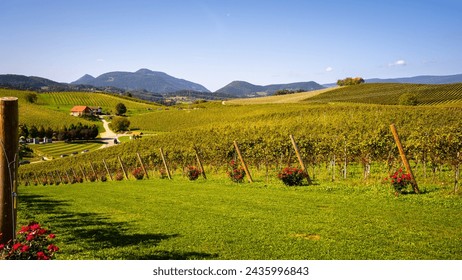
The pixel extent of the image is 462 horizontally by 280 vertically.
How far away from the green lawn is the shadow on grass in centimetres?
2

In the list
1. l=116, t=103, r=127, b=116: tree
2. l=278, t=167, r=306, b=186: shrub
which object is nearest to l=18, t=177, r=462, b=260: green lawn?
l=278, t=167, r=306, b=186: shrub

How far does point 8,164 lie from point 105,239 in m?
3.00

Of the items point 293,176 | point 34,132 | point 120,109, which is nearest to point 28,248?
point 293,176

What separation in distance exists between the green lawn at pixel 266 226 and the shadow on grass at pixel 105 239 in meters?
0.02

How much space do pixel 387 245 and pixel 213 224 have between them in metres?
3.86

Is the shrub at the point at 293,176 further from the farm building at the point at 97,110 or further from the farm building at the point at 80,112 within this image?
the farm building at the point at 97,110

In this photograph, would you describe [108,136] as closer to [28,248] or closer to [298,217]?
[298,217]

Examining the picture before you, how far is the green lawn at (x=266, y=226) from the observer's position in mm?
6176

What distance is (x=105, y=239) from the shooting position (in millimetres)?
7324

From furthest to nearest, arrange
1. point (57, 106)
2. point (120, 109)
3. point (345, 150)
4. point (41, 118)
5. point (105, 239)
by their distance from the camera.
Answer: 1. point (57, 106)
2. point (120, 109)
3. point (41, 118)
4. point (345, 150)
5. point (105, 239)

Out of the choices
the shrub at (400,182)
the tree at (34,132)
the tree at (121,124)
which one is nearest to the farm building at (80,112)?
the tree at (121,124)

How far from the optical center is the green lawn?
6.18 m
